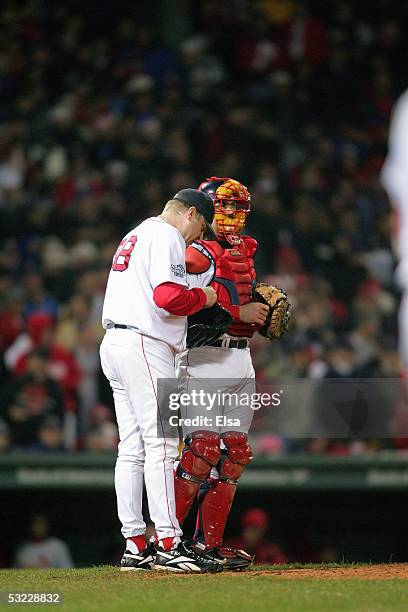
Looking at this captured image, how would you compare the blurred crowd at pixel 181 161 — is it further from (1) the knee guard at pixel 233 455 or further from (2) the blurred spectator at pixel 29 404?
(1) the knee guard at pixel 233 455

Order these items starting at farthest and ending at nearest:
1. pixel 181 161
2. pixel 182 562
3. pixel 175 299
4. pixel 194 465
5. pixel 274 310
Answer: pixel 181 161
pixel 274 310
pixel 194 465
pixel 182 562
pixel 175 299

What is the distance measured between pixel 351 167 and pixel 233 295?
7.95 metres

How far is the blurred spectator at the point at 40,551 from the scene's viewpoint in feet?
28.6

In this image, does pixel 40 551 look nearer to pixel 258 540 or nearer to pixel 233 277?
pixel 258 540

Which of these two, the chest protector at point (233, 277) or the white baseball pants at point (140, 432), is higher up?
the chest protector at point (233, 277)

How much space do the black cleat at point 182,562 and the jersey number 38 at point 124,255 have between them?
4.19 ft

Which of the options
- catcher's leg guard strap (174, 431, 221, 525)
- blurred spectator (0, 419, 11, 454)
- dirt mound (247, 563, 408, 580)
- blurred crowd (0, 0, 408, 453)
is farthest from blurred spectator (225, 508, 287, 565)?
catcher's leg guard strap (174, 431, 221, 525)

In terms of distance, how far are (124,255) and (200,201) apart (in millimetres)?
438

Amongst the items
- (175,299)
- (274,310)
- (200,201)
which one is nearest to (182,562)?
(175,299)

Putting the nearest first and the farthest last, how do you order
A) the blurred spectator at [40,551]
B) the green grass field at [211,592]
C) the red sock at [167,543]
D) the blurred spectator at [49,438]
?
the green grass field at [211,592]
the red sock at [167,543]
the blurred spectator at [40,551]
the blurred spectator at [49,438]

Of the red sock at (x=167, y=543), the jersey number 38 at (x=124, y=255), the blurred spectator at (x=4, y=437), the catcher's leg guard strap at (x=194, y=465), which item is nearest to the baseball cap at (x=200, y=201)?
the jersey number 38 at (x=124, y=255)

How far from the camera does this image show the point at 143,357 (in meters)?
5.38

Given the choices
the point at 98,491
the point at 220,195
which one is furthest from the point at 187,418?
the point at 98,491

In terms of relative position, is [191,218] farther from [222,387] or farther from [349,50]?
[349,50]
